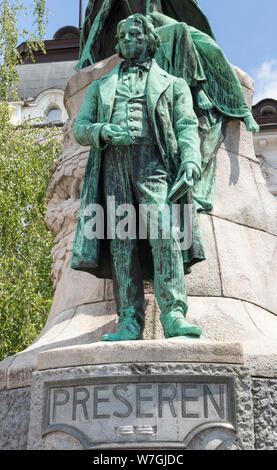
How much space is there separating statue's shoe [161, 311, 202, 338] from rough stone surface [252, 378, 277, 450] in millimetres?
422

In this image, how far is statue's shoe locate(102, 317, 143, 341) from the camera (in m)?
4.50

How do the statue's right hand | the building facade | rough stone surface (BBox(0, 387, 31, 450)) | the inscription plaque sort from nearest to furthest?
1. the inscription plaque
2. rough stone surface (BBox(0, 387, 31, 450))
3. the statue's right hand
4. the building facade

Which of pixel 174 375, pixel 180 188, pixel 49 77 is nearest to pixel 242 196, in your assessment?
pixel 180 188

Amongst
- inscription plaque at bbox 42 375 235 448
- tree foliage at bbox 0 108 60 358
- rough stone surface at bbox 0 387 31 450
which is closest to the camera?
inscription plaque at bbox 42 375 235 448

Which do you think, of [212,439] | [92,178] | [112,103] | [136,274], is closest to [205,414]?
[212,439]

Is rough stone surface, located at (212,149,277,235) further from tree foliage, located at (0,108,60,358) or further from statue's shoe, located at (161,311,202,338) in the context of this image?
tree foliage, located at (0,108,60,358)

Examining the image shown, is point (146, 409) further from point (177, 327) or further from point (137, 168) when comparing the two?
point (137, 168)

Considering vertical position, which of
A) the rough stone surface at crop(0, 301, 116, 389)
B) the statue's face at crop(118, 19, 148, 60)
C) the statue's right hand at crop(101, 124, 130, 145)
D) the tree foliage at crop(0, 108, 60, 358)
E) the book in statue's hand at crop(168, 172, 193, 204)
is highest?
the tree foliage at crop(0, 108, 60, 358)

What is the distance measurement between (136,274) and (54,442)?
117 centimetres

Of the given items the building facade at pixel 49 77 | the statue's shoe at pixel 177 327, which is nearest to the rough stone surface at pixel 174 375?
the statue's shoe at pixel 177 327

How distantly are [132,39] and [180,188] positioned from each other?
48.0 inches

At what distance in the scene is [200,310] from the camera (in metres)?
5.04

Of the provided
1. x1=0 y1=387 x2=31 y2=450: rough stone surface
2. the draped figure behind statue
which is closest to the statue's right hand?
the draped figure behind statue

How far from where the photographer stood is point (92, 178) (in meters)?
5.05
